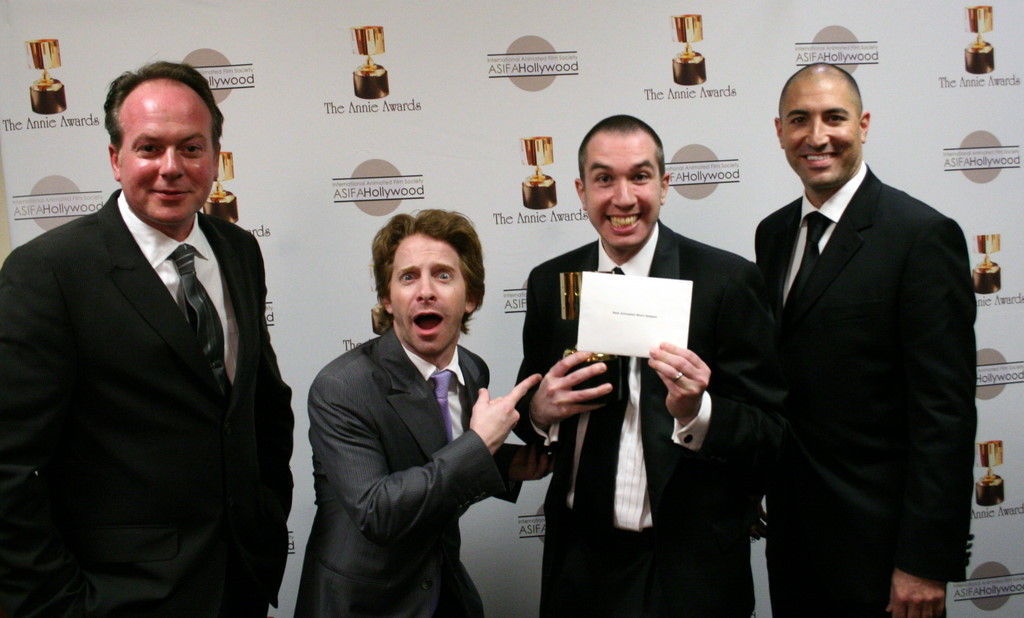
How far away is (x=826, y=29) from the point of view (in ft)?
9.34

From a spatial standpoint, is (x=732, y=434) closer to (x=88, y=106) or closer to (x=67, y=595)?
(x=67, y=595)

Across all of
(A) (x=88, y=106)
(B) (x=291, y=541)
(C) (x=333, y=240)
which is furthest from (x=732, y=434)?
(A) (x=88, y=106)

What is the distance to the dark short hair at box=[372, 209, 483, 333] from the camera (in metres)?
1.95

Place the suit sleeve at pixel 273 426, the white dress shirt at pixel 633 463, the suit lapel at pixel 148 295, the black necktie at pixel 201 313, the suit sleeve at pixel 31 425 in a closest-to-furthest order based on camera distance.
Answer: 1. the suit sleeve at pixel 31 425
2. the suit lapel at pixel 148 295
3. the black necktie at pixel 201 313
4. the white dress shirt at pixel 633 463
5. the suit sleeve at pixel 273 426

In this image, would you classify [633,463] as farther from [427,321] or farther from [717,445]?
[427,321]

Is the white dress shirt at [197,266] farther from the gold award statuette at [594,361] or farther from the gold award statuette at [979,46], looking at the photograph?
the gold award statuette at [979,46]

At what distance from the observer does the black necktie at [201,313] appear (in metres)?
1.68

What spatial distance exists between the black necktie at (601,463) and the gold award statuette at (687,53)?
A: 58.3 inches

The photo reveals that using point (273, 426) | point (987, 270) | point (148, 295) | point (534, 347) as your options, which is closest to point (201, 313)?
point (148, 295)

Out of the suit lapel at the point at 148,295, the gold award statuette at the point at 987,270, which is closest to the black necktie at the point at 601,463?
the suit lapel at the point at 148,295

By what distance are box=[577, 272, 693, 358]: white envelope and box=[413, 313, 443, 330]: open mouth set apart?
0.44m

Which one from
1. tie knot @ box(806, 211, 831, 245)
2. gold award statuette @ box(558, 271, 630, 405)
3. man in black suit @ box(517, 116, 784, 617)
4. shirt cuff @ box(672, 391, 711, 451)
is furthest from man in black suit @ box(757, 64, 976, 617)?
gold award statuette @ box(558, 271, 630, 405)

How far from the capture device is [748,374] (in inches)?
70.0

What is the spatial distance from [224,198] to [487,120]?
1.06 meters
